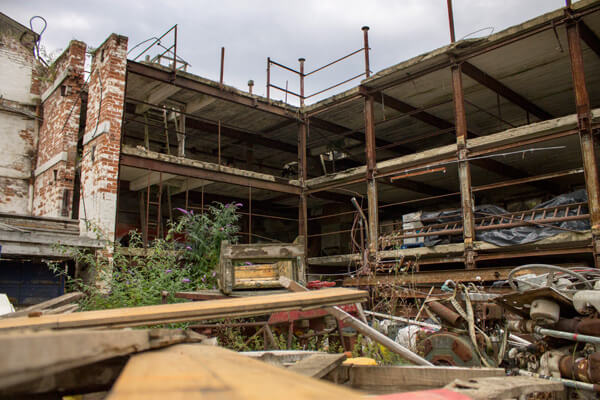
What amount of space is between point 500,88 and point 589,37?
268 cm

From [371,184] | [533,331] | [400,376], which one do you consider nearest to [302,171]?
[371,184]

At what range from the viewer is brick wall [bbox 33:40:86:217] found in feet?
38.2

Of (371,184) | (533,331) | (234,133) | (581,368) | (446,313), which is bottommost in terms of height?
(581,368)

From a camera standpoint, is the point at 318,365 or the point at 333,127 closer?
the point at 318,365

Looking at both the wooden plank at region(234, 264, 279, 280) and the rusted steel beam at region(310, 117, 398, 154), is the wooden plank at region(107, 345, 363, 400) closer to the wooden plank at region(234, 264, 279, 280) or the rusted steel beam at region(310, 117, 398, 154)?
the wooden plank at region(234, 264, 279, 280)

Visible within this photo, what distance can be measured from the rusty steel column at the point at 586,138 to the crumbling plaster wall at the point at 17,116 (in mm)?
13942

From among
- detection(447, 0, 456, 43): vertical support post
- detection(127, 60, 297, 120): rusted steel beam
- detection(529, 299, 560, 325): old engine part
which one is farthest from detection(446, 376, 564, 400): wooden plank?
detection(127, 60, 297, 120): rusted steel beam

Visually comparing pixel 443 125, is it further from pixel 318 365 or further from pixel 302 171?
pixel 318 365

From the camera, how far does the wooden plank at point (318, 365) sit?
2012 millimetres

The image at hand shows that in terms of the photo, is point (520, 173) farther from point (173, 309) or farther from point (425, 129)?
point (173, 309)

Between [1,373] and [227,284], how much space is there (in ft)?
14.1

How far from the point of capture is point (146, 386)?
0.92m

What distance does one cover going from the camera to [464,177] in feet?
36.3

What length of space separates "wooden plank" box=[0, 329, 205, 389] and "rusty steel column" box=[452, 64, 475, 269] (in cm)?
1017
